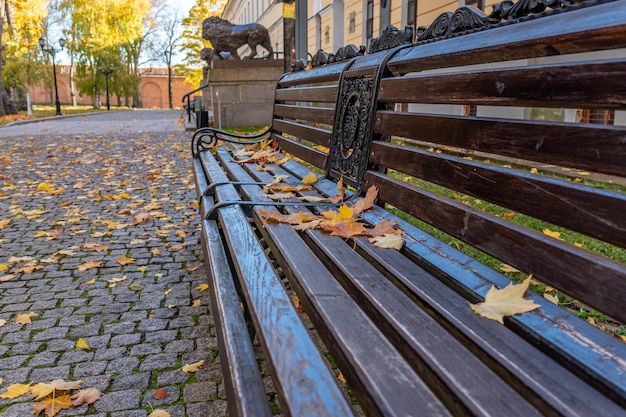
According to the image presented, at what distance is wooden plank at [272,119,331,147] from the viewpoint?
3495mm

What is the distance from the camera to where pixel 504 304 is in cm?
146

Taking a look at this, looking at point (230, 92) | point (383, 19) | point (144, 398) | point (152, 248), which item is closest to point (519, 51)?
point (144, 398)

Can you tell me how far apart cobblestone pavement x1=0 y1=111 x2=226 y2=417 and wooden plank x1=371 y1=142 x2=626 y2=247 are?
1219mm

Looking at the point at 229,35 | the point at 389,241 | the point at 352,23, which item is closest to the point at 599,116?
the point at 389,241

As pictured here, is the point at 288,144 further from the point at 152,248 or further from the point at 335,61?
the point at 152,248

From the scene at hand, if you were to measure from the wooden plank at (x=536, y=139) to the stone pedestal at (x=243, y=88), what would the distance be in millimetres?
10618

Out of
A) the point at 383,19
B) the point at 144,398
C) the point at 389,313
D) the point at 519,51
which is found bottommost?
the point at 144,398

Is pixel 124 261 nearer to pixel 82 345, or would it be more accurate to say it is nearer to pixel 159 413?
pixel 82 345

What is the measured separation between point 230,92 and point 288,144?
858 cm

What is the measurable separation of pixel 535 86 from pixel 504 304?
626 mm

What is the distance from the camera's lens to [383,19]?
27.6 ft

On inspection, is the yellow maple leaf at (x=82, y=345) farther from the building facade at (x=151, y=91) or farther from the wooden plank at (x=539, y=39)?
the building facade at (x=151, y=91)

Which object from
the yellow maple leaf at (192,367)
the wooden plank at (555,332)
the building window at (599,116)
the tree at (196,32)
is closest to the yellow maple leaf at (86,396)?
the yellow maple leaf at (192,367)

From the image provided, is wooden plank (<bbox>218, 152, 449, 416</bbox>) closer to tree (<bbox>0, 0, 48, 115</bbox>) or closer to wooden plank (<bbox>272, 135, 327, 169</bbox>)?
wooden plank (<bbox>272, 135, 327, 169</bbox>)
